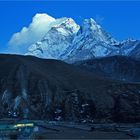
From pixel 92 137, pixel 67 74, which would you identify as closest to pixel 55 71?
pixel 67 74

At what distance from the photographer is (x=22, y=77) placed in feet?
344

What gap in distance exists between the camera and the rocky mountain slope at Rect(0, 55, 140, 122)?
9175cm

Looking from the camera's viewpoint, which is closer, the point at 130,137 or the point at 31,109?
the point at 130,137

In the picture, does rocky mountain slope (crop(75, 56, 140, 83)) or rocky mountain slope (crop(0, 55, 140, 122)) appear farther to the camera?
rocky mountain slope (crop(75, 56, 140, 83))

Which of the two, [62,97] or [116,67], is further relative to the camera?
[116,67]

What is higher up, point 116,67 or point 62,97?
point 116,67

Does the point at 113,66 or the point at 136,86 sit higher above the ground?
the point at 113,66

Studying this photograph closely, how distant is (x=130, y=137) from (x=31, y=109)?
33156mm

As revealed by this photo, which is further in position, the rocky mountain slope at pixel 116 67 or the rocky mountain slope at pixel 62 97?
the rocky mountain slope at pixel 116 67

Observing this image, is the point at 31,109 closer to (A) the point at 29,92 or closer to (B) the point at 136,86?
(A) the point at 29,92

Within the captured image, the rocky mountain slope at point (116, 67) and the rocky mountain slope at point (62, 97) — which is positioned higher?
the rocky mountain slope at point (116, 67)

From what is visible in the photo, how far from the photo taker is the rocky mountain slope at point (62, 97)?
9175 cm

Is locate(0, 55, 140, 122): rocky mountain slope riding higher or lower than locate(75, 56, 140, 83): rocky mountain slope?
lower

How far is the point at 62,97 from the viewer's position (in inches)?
3770
